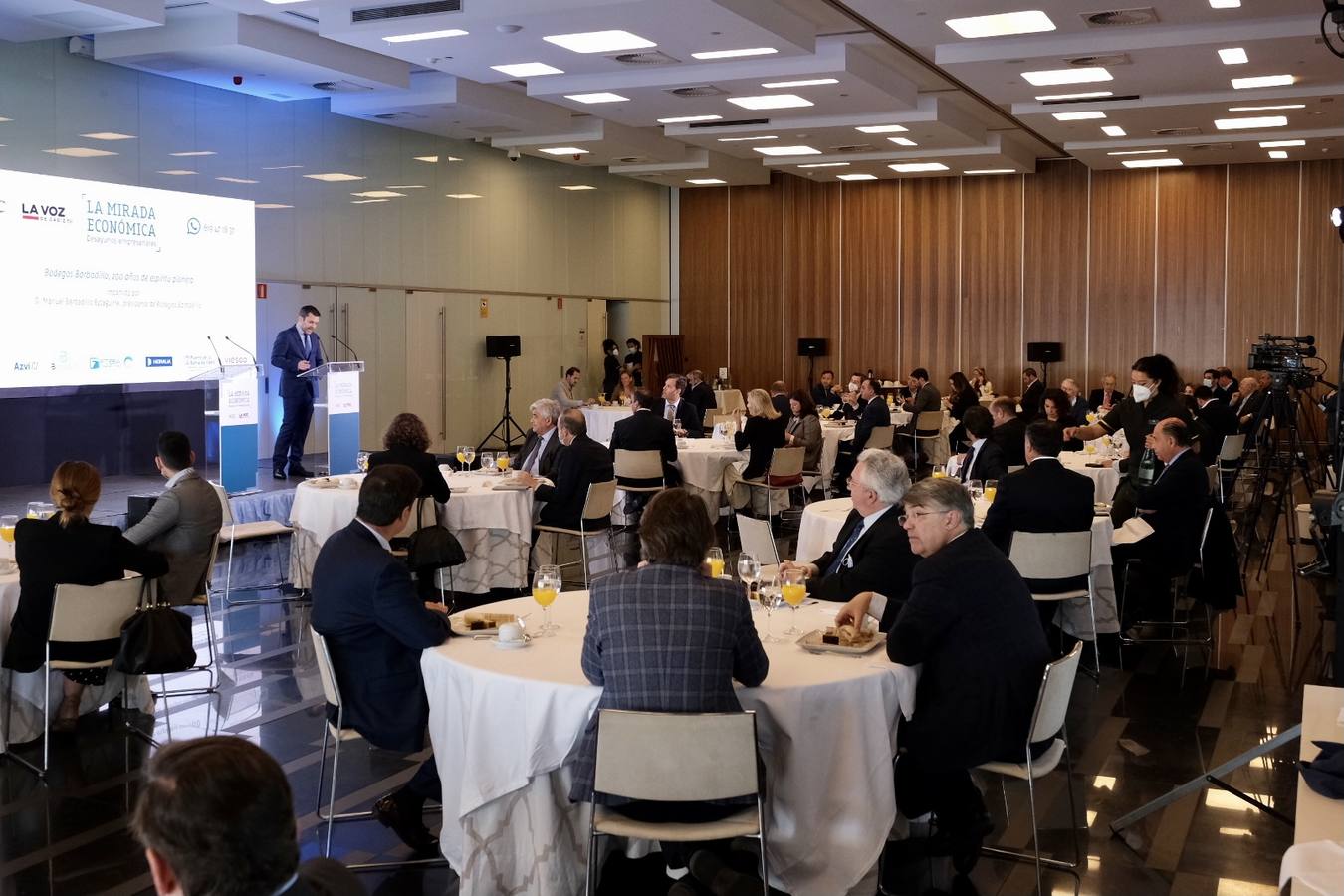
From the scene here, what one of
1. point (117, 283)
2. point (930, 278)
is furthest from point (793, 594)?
point (930, 278)

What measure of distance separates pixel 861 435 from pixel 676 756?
9469mm

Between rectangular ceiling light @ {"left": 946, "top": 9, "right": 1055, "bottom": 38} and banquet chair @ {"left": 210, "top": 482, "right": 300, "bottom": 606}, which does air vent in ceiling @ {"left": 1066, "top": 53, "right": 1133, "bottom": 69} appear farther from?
banquet chair @ {"left": 210, "top": 482, "right": 300, "bottom": 606}

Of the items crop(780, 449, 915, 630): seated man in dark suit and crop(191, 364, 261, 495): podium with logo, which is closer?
crop(780, 449, 915, 630): seated man in dark suit

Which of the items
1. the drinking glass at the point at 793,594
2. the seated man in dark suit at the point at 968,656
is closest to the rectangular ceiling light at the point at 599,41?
the drinking glass at the point at 793,594

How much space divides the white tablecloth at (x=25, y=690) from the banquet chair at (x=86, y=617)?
194mm

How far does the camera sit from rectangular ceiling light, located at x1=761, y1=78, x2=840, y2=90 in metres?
12.1

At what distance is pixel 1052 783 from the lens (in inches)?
200

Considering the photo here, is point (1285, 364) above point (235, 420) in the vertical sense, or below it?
above

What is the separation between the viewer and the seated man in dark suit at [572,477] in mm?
8523

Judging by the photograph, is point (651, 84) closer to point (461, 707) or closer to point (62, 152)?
point (62, 152)

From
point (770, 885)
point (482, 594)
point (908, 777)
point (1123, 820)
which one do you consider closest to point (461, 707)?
point (770, 885)

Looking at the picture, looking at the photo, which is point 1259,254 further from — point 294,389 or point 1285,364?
point 294,389

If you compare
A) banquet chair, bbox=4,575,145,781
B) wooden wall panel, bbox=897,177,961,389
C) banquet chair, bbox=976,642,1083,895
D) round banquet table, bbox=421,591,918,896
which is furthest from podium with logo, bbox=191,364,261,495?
wooden wall panel, bbox=897,177,961,389

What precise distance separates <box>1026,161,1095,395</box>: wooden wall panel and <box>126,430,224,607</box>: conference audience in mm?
16560
